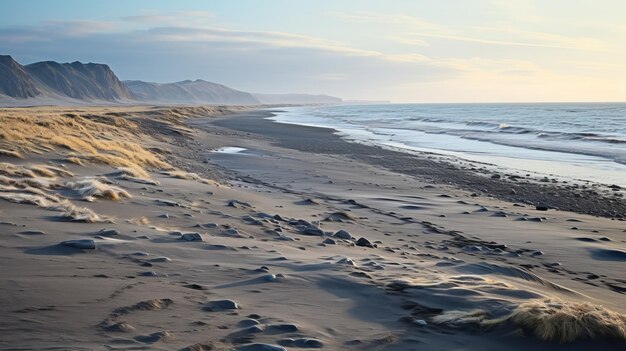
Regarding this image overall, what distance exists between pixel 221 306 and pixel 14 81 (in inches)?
5827

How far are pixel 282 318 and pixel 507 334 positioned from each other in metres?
1.53

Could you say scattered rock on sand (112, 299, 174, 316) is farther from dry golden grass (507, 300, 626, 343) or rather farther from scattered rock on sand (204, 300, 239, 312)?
dry golden grass (507, 300, 626, 343)

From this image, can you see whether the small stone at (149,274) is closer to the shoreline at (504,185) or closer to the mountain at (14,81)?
the shoreline at (504,185)

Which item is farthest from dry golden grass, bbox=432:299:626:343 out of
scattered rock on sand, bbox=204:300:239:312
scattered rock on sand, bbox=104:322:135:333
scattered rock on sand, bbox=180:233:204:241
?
scattered rock on sand, bbox=180:233:204:241

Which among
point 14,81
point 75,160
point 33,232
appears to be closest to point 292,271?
point 33,232

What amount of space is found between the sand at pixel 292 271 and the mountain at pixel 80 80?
539ft

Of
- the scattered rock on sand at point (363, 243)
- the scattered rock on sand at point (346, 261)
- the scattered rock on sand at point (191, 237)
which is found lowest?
the scattered rock on sand at point (363, 243)

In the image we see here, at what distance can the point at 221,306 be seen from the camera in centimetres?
420

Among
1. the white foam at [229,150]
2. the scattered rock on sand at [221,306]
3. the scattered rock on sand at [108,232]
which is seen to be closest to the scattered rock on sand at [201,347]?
the scattered rock on sand at [221,306]

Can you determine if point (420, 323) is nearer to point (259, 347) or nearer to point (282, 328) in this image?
point (282, 328)

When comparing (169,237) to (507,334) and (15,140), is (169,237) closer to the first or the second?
(507,334)

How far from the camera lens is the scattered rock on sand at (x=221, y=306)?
163 inches

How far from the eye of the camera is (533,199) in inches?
513

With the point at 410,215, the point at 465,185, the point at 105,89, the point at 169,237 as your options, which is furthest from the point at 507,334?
the point at 105,89
